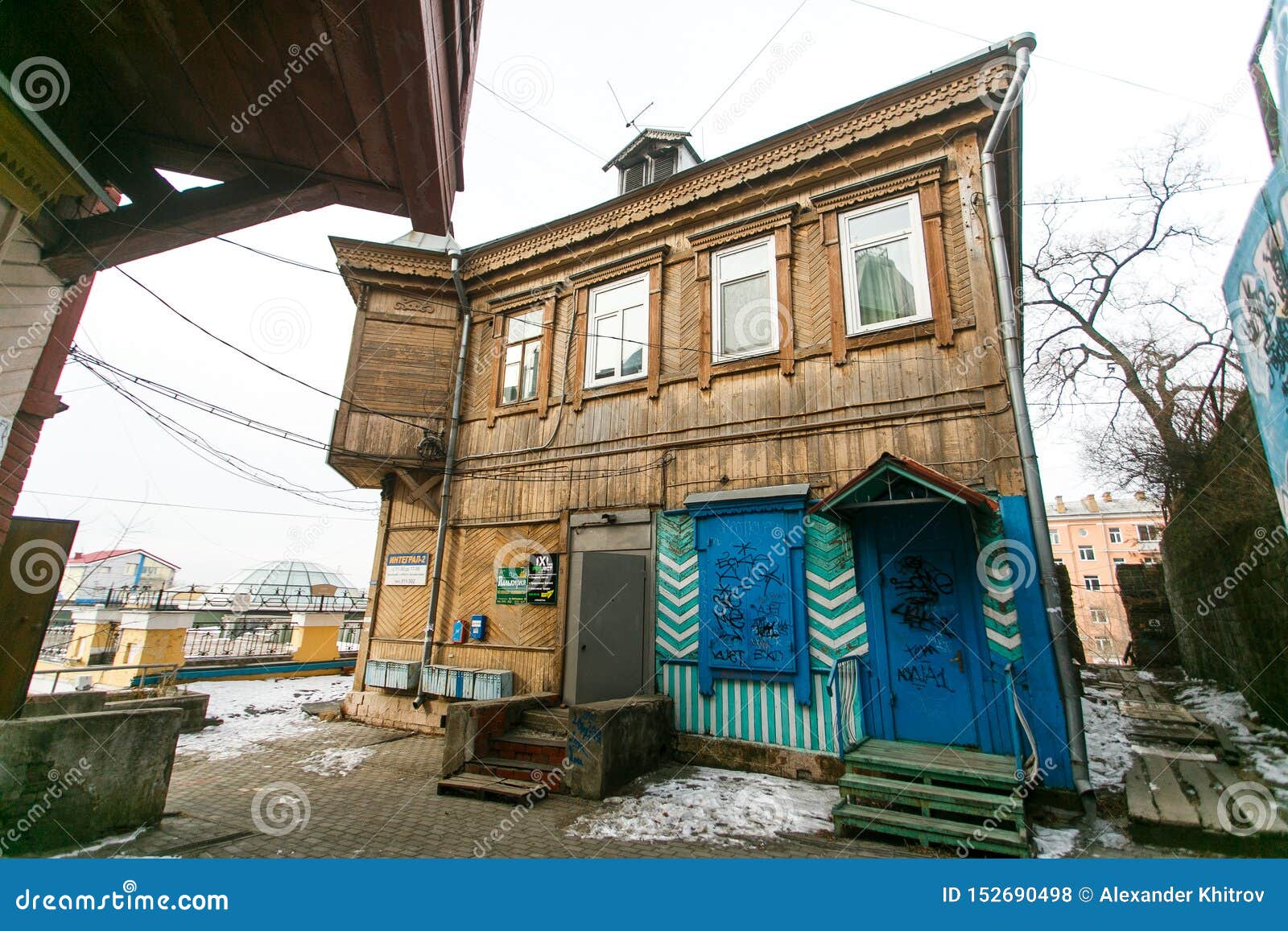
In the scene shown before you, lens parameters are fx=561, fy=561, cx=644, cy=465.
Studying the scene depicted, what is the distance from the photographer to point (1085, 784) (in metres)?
5.52

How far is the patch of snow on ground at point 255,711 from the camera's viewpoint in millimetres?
8594

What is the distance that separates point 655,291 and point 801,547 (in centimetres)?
515

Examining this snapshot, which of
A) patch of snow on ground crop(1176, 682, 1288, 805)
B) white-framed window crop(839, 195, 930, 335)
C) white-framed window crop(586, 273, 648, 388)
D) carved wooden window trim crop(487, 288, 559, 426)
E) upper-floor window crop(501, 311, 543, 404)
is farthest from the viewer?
upper-floor window crop(501, 311, 543, 404)

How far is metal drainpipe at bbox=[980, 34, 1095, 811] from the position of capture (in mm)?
5812

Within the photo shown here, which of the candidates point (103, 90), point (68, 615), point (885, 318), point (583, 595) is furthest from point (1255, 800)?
point (68, 615)

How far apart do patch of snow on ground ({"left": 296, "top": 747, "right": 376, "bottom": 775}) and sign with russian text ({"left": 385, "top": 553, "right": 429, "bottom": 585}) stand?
3280 millimetres

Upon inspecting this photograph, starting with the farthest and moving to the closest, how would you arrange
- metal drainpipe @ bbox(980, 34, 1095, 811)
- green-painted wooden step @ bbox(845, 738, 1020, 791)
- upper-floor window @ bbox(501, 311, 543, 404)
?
upper-floor window @ bbox(501, 311, 543, 404) → metal drainpipe @ bbox(980, 34, 1095, 811) → green-painted wooden step @ bbox(845, 738, 1020, 791)

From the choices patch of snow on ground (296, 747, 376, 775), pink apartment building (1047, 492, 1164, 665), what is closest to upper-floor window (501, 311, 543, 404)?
patch of snow on ground (296, 747, 376, 775)

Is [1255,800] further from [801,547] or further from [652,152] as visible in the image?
[652,152]

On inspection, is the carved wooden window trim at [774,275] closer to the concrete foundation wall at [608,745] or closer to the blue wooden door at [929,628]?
the blue wooden door at [929,628]

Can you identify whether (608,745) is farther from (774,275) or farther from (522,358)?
(522,358)

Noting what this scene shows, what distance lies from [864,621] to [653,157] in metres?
10.7

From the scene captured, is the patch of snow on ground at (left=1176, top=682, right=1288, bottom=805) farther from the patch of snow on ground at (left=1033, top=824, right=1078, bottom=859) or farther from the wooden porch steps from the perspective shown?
the wooden porch steps

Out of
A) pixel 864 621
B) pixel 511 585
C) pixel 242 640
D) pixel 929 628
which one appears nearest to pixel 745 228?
pixel 864 621
